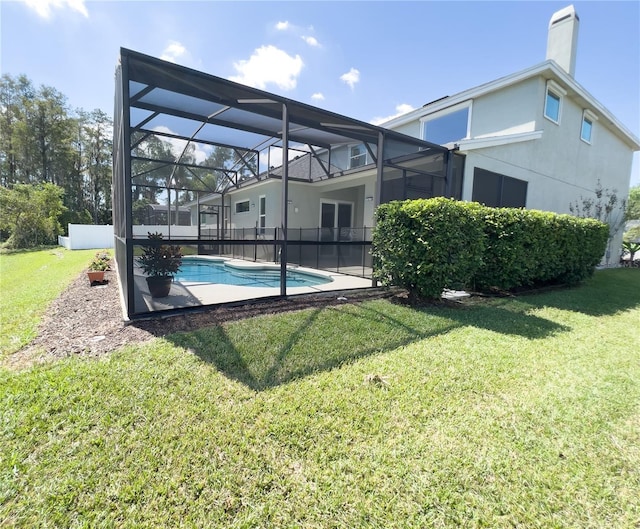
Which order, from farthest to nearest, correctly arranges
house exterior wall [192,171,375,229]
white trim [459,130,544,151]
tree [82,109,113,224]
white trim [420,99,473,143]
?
tree [82,109,113,224]
house exterior wall [192,171,375,229]
white trim [420,99,473,143]
white trim [459,130,544,151]

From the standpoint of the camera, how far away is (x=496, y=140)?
29.3 ft

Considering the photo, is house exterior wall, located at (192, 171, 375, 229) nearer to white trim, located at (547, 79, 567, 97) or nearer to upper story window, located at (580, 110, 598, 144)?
white trim, located at (547, 79, 567, 97)

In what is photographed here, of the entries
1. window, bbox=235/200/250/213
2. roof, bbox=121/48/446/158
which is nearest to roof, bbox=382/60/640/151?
roof, bbox=121/48/446/158

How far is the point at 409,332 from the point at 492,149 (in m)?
7.60

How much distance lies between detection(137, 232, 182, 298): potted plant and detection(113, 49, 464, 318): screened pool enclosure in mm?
291

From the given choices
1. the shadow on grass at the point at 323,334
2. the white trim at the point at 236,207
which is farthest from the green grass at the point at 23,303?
the white trim at the point at 236,207

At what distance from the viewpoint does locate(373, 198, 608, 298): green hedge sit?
18.4 feet

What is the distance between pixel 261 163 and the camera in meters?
11.6

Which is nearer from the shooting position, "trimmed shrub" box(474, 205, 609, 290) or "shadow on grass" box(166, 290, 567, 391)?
"shadow on grass" box(166, 290, 567, 391)

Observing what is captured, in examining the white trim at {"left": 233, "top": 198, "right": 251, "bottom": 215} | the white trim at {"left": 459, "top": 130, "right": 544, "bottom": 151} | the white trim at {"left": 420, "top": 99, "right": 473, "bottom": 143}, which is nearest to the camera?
the white trim at {"left": 459, "top": 130, "right": 544, "bottom": 151}

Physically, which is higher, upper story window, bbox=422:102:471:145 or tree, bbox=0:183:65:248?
upper story window, bbox=422:102:471:145

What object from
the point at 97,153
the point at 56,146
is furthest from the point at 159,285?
the point at 56,146

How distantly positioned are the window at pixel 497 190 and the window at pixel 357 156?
4.14 metres

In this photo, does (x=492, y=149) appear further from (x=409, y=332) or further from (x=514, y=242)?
(x=409, y=332)
